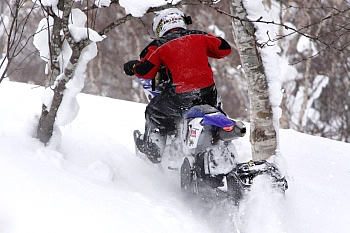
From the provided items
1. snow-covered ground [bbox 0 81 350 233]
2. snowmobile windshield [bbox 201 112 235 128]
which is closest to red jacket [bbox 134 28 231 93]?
snowmobile windshield [bbox 201 112 235 128]

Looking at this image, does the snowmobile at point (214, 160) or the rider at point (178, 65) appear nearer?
the snowmobile at point (214, 160)

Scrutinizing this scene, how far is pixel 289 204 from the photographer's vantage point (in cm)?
429

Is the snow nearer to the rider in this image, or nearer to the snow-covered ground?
the rider

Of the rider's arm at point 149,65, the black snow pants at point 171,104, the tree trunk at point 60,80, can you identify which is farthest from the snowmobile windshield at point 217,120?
the tree trunk at point 60,80

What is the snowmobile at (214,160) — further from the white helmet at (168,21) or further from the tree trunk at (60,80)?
the tree trunk at (60,80)

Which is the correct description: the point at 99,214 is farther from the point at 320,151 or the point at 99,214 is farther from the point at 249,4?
the point at 320,151

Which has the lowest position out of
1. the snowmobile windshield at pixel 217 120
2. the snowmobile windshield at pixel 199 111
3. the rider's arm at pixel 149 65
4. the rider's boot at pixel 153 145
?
the rider's boot at pixel 153 145

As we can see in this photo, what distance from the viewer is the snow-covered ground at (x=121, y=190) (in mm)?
3426

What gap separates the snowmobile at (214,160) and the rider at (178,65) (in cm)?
17

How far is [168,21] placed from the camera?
4.78m

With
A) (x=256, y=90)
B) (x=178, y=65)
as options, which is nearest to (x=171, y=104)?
(x=178, y=65)

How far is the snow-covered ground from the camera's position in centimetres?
343

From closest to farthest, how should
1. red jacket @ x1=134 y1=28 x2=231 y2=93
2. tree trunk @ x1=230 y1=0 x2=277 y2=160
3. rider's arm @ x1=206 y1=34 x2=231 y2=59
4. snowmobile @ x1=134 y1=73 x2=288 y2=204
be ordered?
snowmobile @ x1=134 y1=73 x2=288 y2=204, red jacket @ x1=134 y1=28 x2=231 y2=93, rider's arm @ x1=206 y1=34 x2=231 y2=59, tree trunk @ x1=230 y1=0 x2=277 y2=160

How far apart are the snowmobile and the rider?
0.57ft
